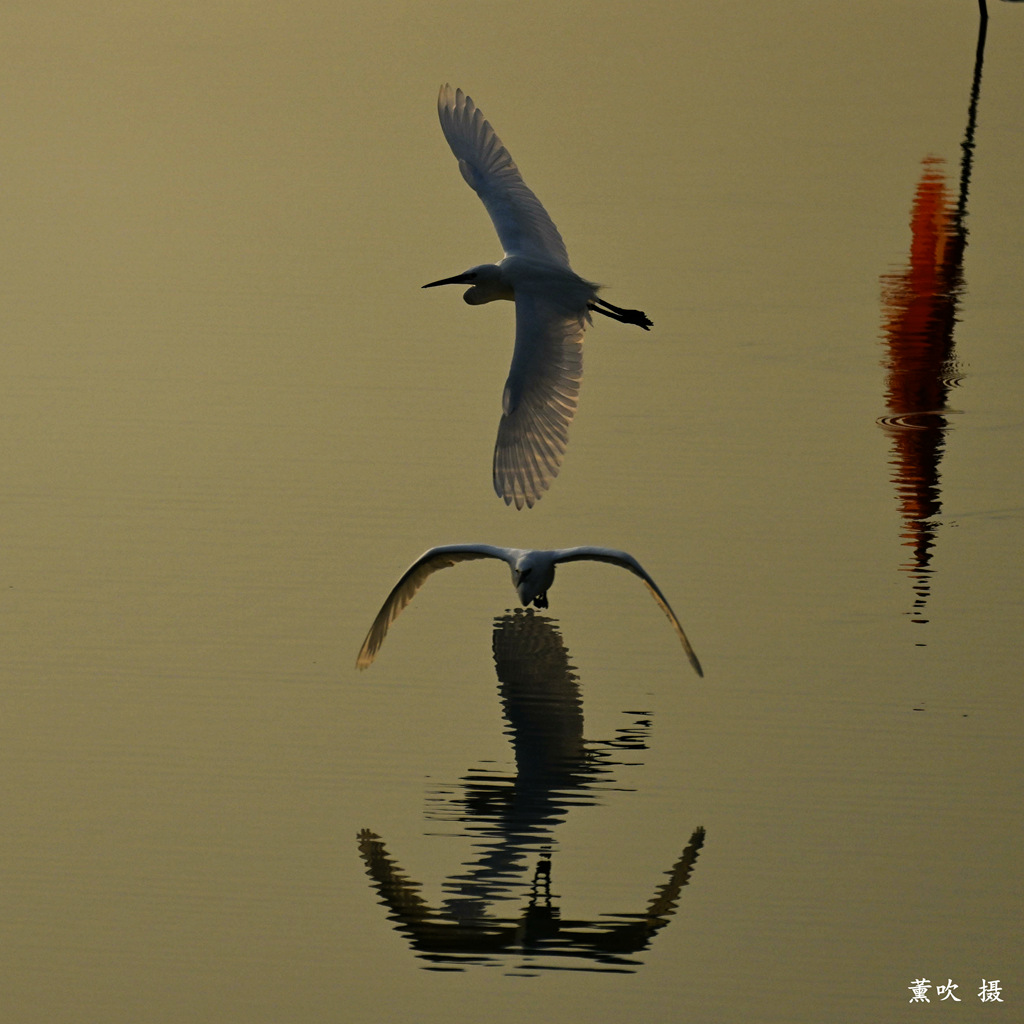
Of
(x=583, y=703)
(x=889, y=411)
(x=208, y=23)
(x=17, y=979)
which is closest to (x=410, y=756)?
(x=583, y=703)

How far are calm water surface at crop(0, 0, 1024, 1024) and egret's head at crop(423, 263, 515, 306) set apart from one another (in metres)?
0.77

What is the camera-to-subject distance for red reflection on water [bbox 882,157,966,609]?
10.1 metres

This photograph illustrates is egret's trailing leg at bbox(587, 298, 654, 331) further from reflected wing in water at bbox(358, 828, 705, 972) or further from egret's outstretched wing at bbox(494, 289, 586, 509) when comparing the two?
reflected wing in water at bbox(358, 828, 705, 972)

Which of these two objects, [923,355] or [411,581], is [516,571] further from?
[923,355]

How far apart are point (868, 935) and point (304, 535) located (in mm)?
3784

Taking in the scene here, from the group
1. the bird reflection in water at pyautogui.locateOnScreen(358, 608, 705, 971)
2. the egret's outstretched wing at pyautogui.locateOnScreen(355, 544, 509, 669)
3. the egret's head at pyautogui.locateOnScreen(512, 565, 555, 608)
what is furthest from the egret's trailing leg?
the bird reflection in water at pyautogui.locateOnScreen(358, 608, 705, 971)

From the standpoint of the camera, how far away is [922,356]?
40.1 ft

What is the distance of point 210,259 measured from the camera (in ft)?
45.6

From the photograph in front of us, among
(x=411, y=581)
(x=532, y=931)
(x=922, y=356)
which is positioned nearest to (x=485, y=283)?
(x=411, y=581)

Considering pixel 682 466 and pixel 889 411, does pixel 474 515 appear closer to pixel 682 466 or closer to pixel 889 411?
pixel 682 466

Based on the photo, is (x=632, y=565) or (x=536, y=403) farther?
(x=536, y=403)

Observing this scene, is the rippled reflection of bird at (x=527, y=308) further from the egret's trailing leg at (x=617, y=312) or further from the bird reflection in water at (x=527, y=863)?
the bird reflection in water at (x=527, y=863)

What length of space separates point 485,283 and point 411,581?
2554 mm

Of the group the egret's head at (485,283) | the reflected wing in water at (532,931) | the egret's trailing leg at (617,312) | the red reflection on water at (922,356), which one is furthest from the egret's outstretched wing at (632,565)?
the egret's head at (485,283)
